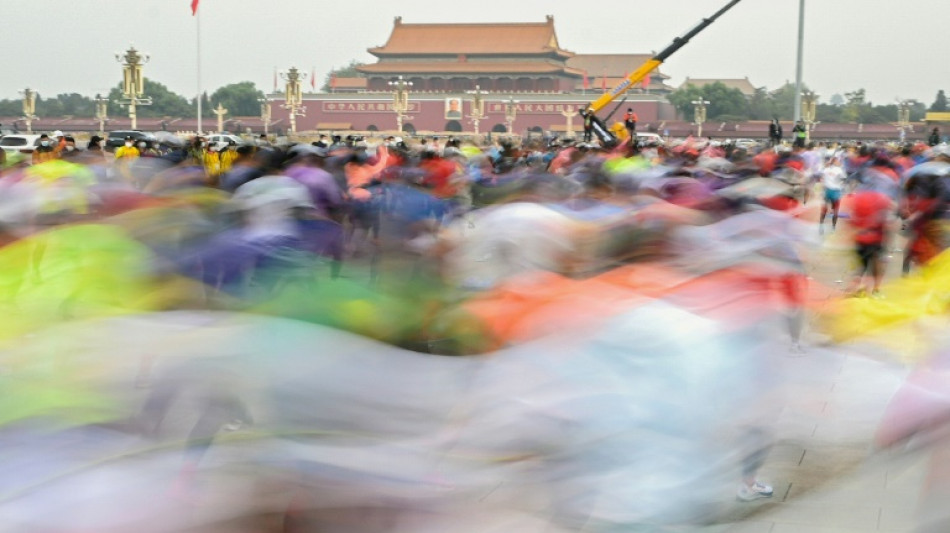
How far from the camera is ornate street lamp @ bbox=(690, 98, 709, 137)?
246ft

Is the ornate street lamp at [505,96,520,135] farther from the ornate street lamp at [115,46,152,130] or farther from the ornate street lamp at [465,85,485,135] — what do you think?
the ornate street lamp at [115,46,152,130]

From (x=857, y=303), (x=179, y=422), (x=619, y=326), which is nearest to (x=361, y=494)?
(x=179, y=422)

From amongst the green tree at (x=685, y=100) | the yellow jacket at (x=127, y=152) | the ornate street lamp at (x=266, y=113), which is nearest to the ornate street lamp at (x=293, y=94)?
the ornate street lamp at (x=266, y=113)

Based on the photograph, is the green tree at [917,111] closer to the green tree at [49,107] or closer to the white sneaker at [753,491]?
the green tree at [49,107]

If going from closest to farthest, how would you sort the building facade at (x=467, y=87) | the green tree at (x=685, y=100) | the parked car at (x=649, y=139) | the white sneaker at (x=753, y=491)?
the white sneaker at (x=753, y=491) < the parked car at (x=649, y=139) < the building facade at (x=467, y=87) < the green tree at (x=685, y=100)

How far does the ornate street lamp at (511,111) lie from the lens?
75.4 meters

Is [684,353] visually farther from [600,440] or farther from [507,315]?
[507,315]

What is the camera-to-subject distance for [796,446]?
5.89 m

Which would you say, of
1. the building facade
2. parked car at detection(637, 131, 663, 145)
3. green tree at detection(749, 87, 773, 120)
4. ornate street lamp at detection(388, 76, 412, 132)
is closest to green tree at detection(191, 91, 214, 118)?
the building facade

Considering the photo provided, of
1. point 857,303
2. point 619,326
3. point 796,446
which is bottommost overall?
point 796,446

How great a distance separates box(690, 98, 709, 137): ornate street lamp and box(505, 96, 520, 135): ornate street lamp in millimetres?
11073

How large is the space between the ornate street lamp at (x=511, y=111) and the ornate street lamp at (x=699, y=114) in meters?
11.1

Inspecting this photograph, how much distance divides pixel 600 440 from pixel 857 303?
3854 mm

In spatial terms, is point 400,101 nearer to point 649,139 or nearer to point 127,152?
point 649,139
